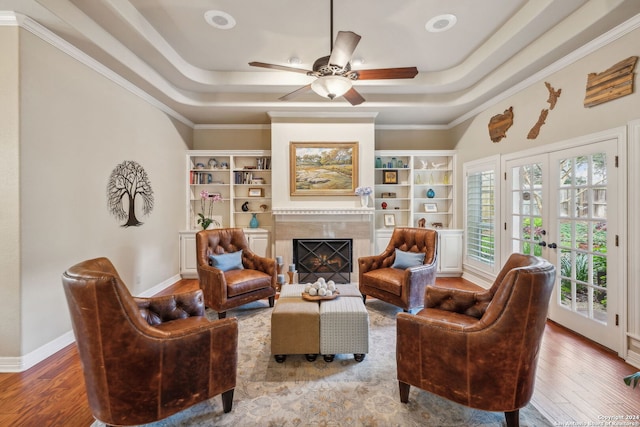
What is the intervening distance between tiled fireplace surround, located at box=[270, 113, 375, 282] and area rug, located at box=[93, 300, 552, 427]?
2.41 metres

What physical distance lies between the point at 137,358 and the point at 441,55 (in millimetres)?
4457

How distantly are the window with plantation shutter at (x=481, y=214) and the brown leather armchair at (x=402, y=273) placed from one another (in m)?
1.35

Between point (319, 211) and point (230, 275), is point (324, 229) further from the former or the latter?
point (230, 275)

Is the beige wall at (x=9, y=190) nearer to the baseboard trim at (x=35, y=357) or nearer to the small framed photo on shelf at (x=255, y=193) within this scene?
the baseboard trim at (x=35, y=357)

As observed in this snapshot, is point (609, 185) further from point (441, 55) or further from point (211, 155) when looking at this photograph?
point (211, 155)

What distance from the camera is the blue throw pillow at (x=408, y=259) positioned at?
11.8 ft

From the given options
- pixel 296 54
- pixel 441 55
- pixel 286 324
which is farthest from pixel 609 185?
pixel 296 54

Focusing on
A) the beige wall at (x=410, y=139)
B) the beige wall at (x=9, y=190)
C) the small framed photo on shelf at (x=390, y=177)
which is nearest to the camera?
the beige wall at (x=9, y=190)

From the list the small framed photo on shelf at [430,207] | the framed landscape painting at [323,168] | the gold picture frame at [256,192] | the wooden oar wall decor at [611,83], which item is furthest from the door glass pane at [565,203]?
the gold picture frame at [256,192]

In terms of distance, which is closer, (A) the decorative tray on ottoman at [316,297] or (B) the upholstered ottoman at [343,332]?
(B) the upholstered ottoman at [343,332]

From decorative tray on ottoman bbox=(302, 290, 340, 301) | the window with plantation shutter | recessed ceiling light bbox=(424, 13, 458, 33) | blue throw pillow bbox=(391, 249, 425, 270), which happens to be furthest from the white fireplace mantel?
recessed ceiling light bbox=(424, 13, 458, 33)

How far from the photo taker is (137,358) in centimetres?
147

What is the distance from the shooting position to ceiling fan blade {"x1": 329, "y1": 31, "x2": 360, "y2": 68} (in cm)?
204

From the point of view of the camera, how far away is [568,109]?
2982mm
